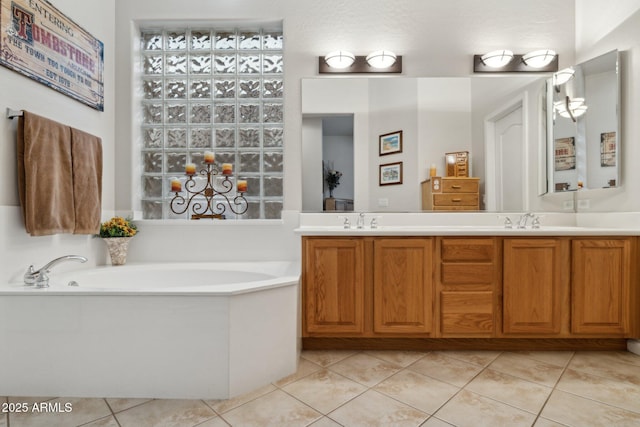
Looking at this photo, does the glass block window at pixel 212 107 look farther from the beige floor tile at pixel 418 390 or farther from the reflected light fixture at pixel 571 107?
the reflected light fixture at pixel 571 107

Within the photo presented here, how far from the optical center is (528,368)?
1.77 metres

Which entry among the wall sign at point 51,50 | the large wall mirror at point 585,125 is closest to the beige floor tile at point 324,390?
the large wall mirror at point 585,125

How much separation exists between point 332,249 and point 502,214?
1.40m

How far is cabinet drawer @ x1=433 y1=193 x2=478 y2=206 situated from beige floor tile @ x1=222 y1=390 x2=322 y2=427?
1.66 meters

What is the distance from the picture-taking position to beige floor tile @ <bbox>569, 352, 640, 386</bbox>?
5.50 ft

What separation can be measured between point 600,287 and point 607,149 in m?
0.95

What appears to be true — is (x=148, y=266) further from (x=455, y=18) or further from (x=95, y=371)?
(x=455, y=18)

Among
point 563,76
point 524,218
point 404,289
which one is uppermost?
point 563,76

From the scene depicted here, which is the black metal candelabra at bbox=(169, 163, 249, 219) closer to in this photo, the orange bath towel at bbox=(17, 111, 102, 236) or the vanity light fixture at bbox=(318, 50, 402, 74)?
the orange bath towel at bbox=(17, 111, 102, 236)

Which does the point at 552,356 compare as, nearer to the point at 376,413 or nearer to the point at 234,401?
the point at 376,413

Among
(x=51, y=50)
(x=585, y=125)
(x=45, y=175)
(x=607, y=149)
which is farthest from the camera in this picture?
(x=585, y=125)

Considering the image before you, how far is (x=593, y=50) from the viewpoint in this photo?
2268 mm

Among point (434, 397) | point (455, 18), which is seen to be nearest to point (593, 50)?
point (455, 18)

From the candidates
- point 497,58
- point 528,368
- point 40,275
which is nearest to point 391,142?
point 497,58
